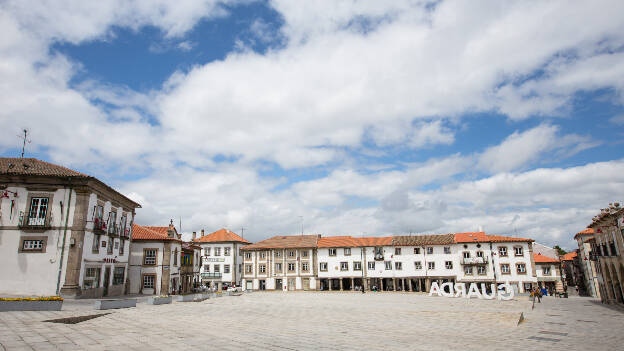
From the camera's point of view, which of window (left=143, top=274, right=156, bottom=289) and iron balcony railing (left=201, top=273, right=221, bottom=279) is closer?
window (left=143, top=274, right=156, bottom=289)

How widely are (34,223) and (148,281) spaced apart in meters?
16.4

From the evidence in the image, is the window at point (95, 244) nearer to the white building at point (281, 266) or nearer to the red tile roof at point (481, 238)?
the white building at point (281, 266)

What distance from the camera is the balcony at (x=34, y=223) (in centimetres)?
3041

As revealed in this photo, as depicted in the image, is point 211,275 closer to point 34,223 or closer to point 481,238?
point 34,223

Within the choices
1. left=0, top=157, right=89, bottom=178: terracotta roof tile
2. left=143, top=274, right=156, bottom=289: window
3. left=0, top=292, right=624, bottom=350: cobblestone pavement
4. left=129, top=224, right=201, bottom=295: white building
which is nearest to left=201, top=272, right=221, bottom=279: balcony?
left=129, top=224, right=201, bottom=295: white building

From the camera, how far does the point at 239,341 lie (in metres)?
13.6

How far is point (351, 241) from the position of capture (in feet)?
221

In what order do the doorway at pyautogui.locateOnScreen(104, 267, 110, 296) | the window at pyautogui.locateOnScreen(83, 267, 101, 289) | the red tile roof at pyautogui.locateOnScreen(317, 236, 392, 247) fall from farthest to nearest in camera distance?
the red tile roof at pyautogui.locateOnScreen(317, 236, 392, 247), the doorway at pyautogui.locateOnScreen(104, 267, 110, 296), the window at pyautogui.locateOnScreen(83, 267, 101, 289)

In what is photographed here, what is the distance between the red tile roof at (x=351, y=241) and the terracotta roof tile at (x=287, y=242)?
76.5 inches

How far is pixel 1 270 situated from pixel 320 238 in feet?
168

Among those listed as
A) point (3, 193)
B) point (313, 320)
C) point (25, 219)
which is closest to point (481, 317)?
point (313, 320)

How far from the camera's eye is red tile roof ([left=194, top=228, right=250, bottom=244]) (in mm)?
74250

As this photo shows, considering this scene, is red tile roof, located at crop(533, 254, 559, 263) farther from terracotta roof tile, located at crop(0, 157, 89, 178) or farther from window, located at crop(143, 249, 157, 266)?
terracotta roof tile, located at crop(0, 157, 89, 178)

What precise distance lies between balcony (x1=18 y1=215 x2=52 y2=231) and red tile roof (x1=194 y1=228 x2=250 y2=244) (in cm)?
4399
